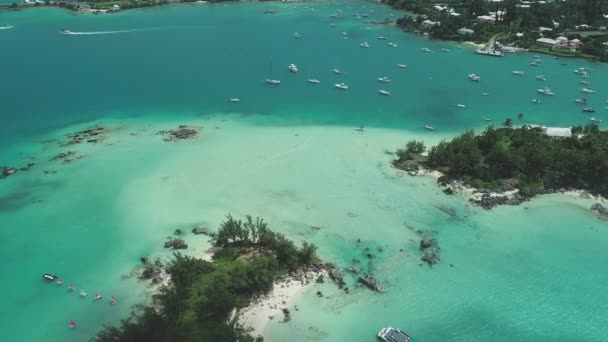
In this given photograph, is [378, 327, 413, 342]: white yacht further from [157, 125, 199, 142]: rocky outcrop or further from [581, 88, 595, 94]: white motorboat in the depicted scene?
[581, 88, 595, 94]: white motorboat

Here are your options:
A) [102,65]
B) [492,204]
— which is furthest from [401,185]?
[102,65]

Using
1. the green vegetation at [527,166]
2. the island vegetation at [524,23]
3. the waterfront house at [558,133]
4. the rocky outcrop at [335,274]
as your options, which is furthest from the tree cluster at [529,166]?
the island vegetation at [524,23]

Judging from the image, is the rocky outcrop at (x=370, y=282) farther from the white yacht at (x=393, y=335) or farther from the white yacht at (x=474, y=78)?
the white yacht at (x=474, y=78)

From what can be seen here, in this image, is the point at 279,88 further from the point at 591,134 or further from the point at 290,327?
the point at 290,327

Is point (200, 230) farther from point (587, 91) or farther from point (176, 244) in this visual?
point (587, 91)

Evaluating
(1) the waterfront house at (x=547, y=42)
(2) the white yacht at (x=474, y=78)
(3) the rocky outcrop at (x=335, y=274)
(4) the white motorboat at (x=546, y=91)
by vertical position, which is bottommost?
(3) the rocky outcrop at (x=335, y=274)
